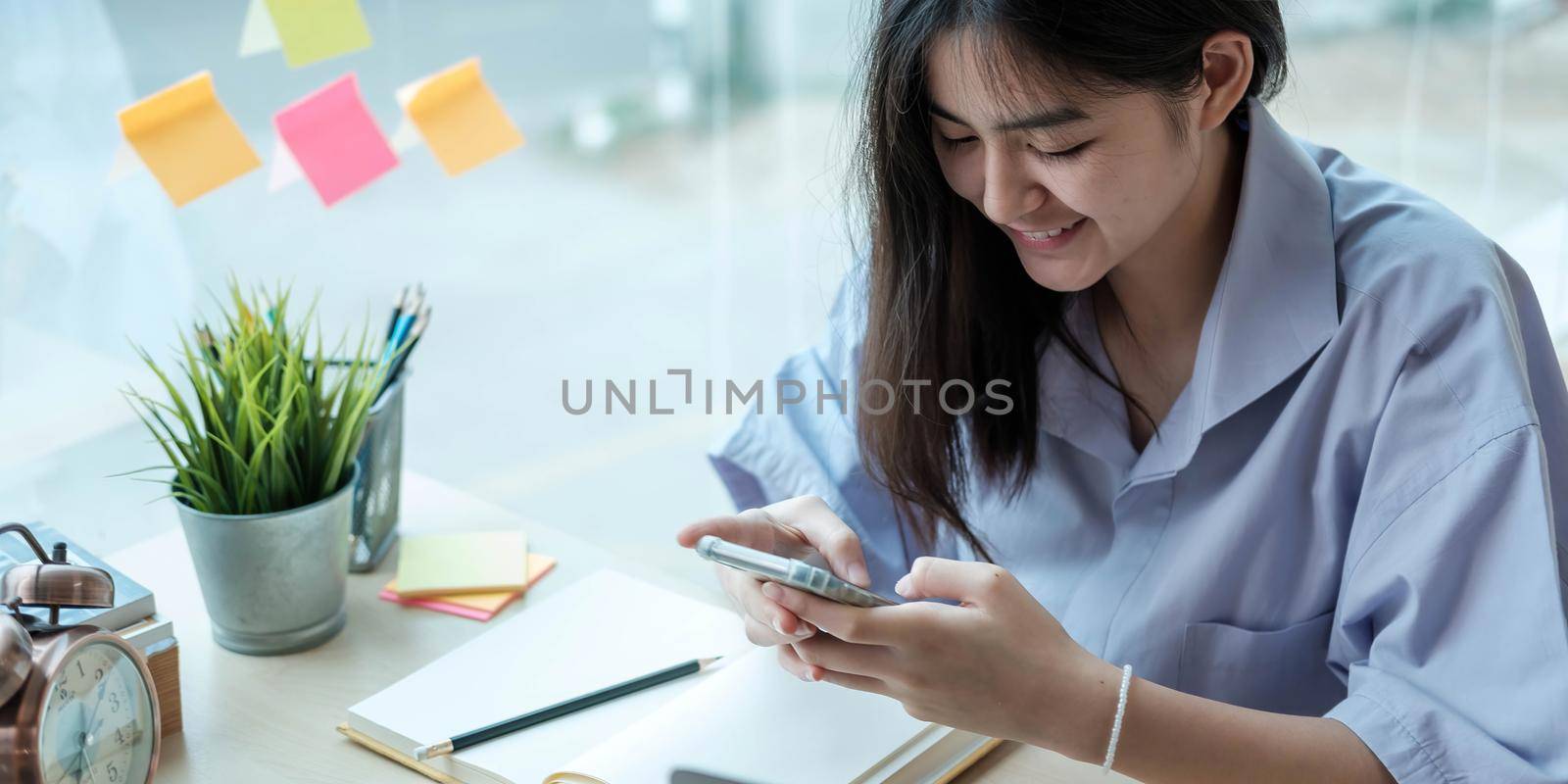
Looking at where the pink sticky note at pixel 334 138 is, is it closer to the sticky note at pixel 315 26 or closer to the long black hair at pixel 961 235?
the sticky note at pixel 315 26

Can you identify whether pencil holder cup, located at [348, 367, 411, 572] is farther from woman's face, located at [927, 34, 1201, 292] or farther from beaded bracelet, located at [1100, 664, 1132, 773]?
beaded bracelet, located at [1100, 664, 1132, 773]

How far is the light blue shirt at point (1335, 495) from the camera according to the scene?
0.83 meters

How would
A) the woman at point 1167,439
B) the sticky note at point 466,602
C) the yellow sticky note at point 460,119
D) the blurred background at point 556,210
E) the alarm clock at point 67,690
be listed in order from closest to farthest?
the alarm clock at point 67,690
the woman at point 1167,439
the sticky note at point 466,602
the blurred background at point 556,210
the yellow sticky note at point 460,119

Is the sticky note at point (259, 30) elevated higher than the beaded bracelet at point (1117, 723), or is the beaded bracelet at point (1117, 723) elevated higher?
the sticky note at point (259, 30)

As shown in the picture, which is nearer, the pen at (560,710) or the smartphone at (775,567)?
the smartphone at (775,567)

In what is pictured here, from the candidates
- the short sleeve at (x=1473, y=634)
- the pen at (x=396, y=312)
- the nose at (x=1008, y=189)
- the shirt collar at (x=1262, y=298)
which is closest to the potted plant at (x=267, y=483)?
the pen at (x=396, y=312)

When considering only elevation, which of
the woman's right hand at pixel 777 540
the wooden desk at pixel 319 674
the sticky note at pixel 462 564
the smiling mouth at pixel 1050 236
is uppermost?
the smiling mouth at pixel 1050 236

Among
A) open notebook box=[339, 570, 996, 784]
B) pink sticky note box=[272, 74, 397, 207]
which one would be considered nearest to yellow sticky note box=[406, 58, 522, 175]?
pink sticky note box=[272, 74, 397, 207]

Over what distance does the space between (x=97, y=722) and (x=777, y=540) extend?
45 cm

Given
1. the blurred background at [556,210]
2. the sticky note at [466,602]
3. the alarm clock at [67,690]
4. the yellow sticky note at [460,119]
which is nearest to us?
the alarm clock at [67,690]

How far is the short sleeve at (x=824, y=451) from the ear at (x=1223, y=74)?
34cm

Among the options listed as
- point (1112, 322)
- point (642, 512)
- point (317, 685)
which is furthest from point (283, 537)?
point (642, 512)

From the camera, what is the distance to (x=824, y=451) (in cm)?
123

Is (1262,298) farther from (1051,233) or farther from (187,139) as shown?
(187,139)
